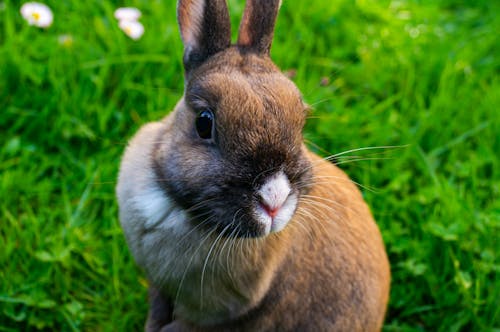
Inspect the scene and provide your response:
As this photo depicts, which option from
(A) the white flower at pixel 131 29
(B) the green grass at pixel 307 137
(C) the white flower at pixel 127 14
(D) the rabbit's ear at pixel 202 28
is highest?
(D) the rabbit's ear at pixel 202 28

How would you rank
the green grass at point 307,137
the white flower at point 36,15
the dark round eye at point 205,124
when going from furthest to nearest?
the white flower at point 36,15 → the green grass at point 307,137 → the dark round eye at point 205,124

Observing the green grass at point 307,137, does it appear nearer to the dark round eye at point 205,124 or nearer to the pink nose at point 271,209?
the dark round eye at point 205,124

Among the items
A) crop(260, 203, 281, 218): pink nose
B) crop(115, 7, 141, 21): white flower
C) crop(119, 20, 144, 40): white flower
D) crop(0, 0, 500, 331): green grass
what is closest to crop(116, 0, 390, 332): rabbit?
crop(260, 203, 281, 218): pink nose

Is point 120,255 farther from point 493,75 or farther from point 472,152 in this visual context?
point 493,75

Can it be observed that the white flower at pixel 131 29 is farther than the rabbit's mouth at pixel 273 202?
Yes

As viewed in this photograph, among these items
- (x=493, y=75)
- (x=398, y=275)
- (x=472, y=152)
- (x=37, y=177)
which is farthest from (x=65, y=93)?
(x=493, y=75)

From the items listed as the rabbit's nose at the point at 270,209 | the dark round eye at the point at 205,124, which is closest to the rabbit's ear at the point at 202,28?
the dark round eye at the point at 205,124

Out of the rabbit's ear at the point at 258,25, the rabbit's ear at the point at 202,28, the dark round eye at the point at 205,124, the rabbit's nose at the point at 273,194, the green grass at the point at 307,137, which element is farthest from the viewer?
the green grass at the point at 307,137

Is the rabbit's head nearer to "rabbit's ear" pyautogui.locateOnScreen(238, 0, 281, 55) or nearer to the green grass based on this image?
"rabbit's ear" pyautogui.locateOnScreen(238, 0, 281, 55)
